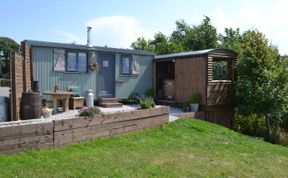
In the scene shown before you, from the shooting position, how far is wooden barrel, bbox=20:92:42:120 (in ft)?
25.4

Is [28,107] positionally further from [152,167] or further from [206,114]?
[206,114]

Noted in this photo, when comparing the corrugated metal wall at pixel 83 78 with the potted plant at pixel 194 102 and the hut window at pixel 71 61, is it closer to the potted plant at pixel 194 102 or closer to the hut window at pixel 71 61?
the hut window at pixel 71 61

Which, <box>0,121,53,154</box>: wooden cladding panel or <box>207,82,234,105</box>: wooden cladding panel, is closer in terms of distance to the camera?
<box>0,121,53,154</box>: wooden cladding panel

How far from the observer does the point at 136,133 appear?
8.08 m

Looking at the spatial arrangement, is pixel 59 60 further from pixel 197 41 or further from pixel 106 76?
pixel 197 41

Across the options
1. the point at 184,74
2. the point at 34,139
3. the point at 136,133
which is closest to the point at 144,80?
the point at 184,74

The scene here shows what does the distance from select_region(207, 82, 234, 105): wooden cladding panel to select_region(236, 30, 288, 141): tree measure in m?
0.49

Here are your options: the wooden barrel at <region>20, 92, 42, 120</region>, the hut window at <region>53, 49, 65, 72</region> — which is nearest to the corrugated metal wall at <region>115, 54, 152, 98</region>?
the hut window at <region>53, 49, 65, 72</region>

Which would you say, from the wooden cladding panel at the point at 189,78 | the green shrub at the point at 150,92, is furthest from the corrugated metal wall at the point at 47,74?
the wooden cladding panel at the point at 189,78

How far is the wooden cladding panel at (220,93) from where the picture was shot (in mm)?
12875

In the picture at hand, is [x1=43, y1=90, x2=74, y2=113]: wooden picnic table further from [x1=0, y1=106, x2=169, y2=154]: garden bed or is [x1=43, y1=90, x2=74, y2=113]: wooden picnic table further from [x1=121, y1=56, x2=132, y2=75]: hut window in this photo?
[x1=121, y1=56, x2=132, y2=75]: hut window

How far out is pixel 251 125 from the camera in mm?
13242

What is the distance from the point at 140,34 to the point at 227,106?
81.3ft

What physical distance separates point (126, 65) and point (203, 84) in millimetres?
3477
